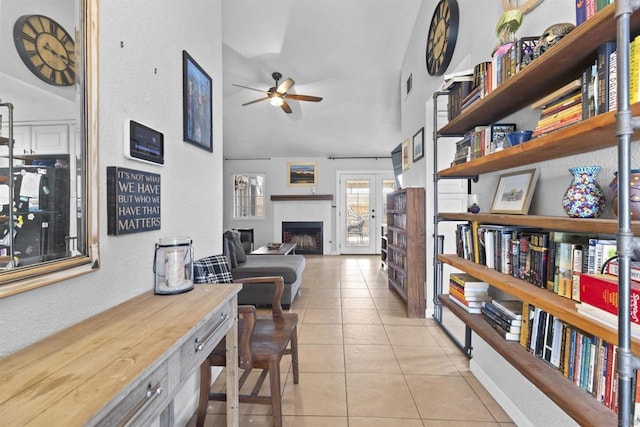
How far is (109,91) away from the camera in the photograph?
1.15 metres

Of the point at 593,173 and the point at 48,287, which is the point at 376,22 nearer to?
the point at 593,173

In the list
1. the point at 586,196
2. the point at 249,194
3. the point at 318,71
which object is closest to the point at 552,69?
the point at 586,196

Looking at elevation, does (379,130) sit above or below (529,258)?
above

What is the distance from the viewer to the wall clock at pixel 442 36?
96.8 inches

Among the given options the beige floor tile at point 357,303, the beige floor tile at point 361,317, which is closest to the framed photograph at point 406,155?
the beige floor tile at point 357,303

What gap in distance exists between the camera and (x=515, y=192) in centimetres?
159

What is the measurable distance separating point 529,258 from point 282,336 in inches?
51.7

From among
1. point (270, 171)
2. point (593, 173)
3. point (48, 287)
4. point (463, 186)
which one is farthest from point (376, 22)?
point (270, 171)

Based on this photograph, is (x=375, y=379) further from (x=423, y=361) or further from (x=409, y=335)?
(x=409, y=335)

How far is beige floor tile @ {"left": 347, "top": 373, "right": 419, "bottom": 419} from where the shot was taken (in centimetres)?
175

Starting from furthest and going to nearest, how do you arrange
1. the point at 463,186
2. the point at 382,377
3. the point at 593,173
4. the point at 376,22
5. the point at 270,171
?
the point at 270,171 < the point at 376,22 < the point at 463,186 < the point at 382,377 < the point at 593,173

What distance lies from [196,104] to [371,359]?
2.18 m

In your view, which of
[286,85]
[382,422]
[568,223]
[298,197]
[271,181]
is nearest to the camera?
[568,223]

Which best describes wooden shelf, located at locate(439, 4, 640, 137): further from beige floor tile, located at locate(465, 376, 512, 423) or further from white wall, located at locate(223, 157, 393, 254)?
white wall, located at locate(223, 157, 393, 254)
